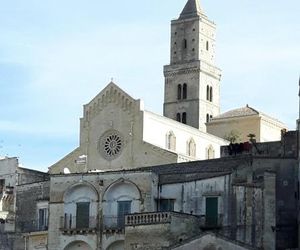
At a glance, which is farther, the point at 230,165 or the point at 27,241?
the point at 27,241

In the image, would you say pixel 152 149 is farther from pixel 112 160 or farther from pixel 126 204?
pixel 126 204

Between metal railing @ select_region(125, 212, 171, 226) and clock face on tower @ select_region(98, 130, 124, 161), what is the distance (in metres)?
40.3

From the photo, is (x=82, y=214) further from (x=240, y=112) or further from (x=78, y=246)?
(x=240, y=112)

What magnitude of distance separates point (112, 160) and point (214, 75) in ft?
110

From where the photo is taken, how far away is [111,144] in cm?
10825

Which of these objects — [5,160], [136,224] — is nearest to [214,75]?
[5,160]

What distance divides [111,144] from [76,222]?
35.1 metres

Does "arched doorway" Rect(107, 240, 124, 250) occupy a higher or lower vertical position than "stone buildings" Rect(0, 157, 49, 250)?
lower

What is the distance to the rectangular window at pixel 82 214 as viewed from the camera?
7325 centimetres

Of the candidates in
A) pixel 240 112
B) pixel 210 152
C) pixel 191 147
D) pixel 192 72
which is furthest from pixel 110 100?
pixel 192 72

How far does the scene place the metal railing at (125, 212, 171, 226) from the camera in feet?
215

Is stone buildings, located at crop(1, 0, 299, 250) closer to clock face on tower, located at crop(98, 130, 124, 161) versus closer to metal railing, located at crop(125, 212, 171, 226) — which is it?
metal railing, located at crop(125, 212, 171, 226)

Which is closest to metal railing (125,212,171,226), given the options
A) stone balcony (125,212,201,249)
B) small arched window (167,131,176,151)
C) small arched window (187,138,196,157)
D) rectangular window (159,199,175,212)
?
stone balcony (125,212,201,249)

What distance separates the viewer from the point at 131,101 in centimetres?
10838
